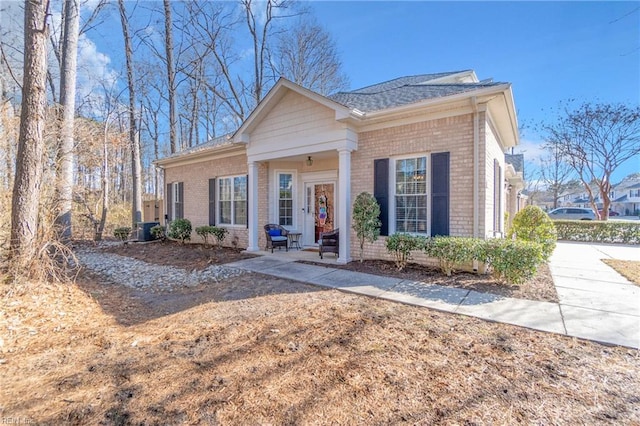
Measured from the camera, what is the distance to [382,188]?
7090 millimetres

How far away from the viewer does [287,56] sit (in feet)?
63.9

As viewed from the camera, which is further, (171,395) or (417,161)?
(417,161)

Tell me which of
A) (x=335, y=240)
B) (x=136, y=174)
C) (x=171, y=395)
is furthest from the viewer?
(x=136, y=174)

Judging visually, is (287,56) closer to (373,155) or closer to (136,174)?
(136,174)

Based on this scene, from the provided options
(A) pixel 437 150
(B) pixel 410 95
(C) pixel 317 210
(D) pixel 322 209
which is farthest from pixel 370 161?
(C) pixel 317 210

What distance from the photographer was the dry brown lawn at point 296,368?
213 cm

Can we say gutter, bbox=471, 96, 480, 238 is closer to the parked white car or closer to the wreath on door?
the wreath on door

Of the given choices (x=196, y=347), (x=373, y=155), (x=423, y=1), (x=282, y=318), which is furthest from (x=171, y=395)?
(x=423, y=1)

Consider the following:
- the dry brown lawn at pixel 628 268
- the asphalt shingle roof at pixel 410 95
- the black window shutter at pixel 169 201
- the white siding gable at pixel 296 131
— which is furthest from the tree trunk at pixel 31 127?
the dry brown lawn at pixel 628 268

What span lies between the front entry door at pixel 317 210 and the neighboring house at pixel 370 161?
34 millimetres

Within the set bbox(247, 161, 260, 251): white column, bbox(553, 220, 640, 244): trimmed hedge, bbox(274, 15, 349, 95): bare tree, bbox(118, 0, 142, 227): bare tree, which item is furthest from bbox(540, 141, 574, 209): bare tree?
bbox(118, 0, 142, 227): bare tree

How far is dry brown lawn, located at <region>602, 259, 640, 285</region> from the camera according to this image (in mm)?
5824

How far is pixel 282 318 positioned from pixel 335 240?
404 centimetres

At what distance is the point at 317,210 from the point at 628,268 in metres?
8.07
